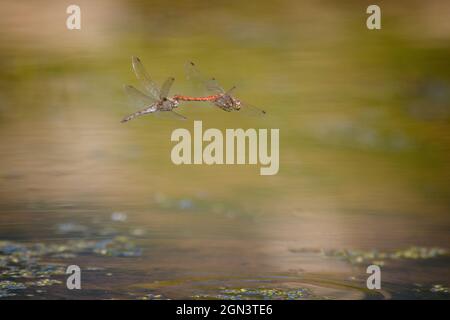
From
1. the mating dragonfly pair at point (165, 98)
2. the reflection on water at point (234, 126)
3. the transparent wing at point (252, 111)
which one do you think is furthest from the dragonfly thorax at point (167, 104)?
the transparent wing at point (252, 111)

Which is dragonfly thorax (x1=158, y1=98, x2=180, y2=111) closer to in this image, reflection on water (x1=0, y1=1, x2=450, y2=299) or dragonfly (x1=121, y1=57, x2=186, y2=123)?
dragonfly (x1=121, y1=57, x2=186, y2=123)

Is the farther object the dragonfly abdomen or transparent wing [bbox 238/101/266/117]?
transparent wing [bbox 238/101/266/117]

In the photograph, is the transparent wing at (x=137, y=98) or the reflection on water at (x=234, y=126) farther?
the reflection on water at (x=234, y=126)

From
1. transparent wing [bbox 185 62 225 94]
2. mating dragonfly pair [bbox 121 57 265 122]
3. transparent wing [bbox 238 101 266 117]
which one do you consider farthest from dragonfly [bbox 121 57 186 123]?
transparent wing [bbox 238 101 266 117]

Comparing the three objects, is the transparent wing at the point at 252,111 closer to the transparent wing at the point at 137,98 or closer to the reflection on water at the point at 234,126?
the reflection on water at the point at 234,126

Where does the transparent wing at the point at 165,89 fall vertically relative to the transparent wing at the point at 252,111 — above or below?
above

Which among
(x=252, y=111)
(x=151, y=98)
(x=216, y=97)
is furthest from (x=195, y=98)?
(x=252, y=111)

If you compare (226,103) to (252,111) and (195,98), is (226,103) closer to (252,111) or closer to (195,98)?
(195,98)

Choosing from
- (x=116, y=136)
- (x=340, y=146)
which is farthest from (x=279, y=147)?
(x=116, y=136)
